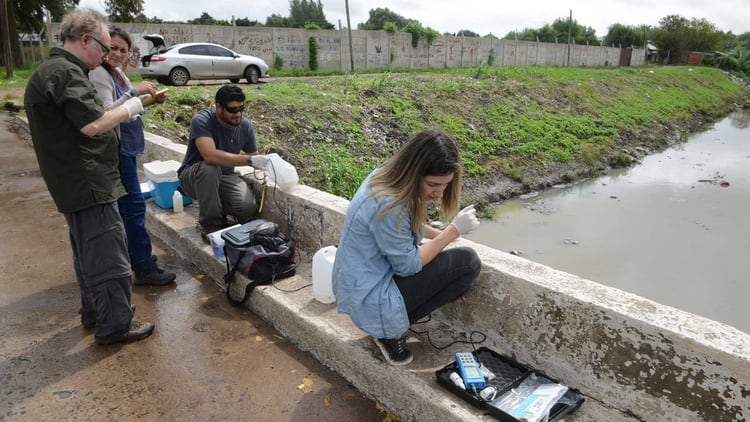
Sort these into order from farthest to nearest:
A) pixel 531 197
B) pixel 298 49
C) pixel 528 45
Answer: pixel 528 45
pixel 298 49
pixel 531 197

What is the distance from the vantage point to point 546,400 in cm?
205

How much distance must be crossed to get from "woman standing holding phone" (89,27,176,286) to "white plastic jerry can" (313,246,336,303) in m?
1.30

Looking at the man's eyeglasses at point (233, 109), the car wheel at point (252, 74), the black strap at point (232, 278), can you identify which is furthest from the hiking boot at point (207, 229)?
the car wheel at point (252, 74)

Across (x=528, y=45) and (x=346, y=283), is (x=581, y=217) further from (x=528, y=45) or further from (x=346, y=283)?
(x=528, y=45)

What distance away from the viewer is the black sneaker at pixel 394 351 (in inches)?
94.6

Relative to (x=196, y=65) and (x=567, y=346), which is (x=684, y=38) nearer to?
→ (x=196, y=65)

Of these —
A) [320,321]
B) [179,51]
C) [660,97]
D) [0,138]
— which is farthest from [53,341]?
[660,97]

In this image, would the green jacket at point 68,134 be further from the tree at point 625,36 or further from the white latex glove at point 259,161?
the tree at point 625,36

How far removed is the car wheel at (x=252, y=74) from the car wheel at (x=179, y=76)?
69.6 inches

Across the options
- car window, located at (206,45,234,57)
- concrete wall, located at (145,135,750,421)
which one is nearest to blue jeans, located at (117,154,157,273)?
concrete wall, located at (145,135,750,421)

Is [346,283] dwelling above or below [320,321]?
above

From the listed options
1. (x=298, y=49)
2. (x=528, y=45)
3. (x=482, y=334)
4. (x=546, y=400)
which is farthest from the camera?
(x=528, y=45)

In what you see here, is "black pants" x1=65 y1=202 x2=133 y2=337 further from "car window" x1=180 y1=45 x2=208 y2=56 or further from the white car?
"car window" x1=180 y1=45 x2=208 y2=56

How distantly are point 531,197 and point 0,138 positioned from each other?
990 centimetres
